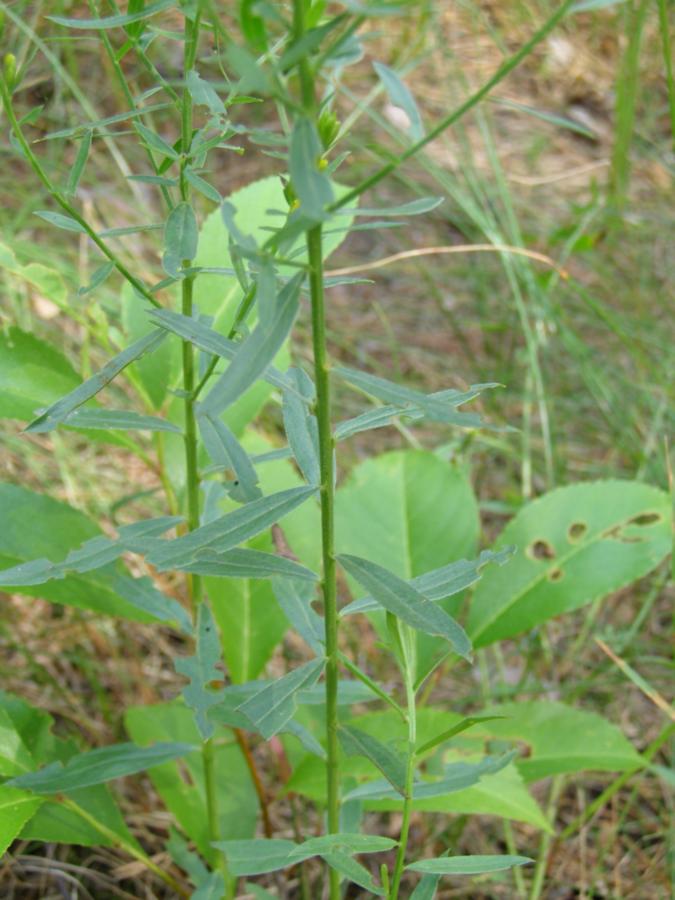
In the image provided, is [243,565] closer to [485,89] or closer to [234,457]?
[234,457]

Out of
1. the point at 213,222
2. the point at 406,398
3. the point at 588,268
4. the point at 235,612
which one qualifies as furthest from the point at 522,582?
the point at 588,268

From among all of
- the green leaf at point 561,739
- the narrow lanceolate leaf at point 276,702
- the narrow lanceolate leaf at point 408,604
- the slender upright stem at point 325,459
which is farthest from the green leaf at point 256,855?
the green leaf at point 561,739

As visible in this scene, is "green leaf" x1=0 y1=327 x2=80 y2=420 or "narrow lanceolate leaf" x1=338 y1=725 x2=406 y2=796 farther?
"green leaf" x1=0 y1=327 x2=80 y2=420

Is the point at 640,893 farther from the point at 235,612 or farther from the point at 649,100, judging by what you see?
the point at 649,100

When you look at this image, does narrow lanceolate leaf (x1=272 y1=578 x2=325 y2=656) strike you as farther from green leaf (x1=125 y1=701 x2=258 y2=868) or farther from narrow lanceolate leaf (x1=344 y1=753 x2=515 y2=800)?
green leaf (x1=125 y1=701 x2=258 y2=868)

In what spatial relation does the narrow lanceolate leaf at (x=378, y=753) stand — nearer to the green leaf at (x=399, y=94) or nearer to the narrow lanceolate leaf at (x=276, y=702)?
the narrow lanceolate leaf at (x=276, y=702)

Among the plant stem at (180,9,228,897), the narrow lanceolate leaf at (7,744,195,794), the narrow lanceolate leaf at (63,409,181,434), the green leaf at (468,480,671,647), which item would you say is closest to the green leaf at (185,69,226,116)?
the plant stem at (180,9,228,897)
